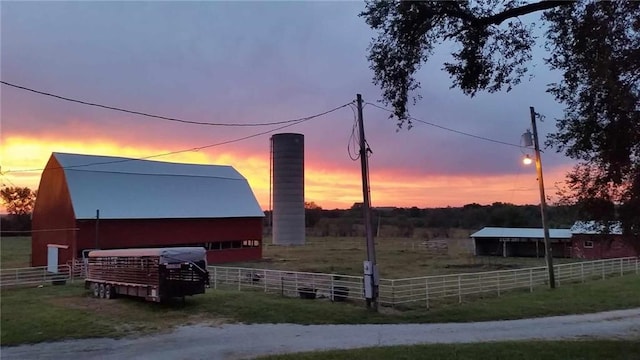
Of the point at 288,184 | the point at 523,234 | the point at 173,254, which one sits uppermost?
the point at 288,184

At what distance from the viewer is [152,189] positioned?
43.6m

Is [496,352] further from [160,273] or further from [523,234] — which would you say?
[523,234]

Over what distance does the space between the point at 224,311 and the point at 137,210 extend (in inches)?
997

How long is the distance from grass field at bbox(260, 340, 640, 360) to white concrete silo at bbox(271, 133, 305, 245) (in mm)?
64101

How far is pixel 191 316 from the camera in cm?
1650

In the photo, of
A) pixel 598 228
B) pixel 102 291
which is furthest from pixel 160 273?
pixel 598 228

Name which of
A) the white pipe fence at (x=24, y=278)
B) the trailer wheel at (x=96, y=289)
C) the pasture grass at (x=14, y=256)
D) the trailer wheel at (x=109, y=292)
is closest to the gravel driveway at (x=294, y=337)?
the trailer wheel at (x=109, y=292)

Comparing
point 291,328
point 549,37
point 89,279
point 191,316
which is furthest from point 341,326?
point 89,279

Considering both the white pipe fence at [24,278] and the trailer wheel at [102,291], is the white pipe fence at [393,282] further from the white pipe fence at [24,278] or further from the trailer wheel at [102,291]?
the trailer wheel at [102,291]

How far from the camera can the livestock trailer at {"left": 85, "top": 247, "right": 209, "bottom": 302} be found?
17812 mm

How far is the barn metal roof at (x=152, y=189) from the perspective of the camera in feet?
128

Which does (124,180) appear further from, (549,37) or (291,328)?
(549,37)

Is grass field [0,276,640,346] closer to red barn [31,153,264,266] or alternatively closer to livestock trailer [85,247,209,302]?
livestock trailer [85,247,209,302]

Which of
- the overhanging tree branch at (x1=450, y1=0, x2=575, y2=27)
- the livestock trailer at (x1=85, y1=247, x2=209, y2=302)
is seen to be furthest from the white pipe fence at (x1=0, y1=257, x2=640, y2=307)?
the overhanging tree branch at (x1=450, y1=0, x2=575, y2=27)
